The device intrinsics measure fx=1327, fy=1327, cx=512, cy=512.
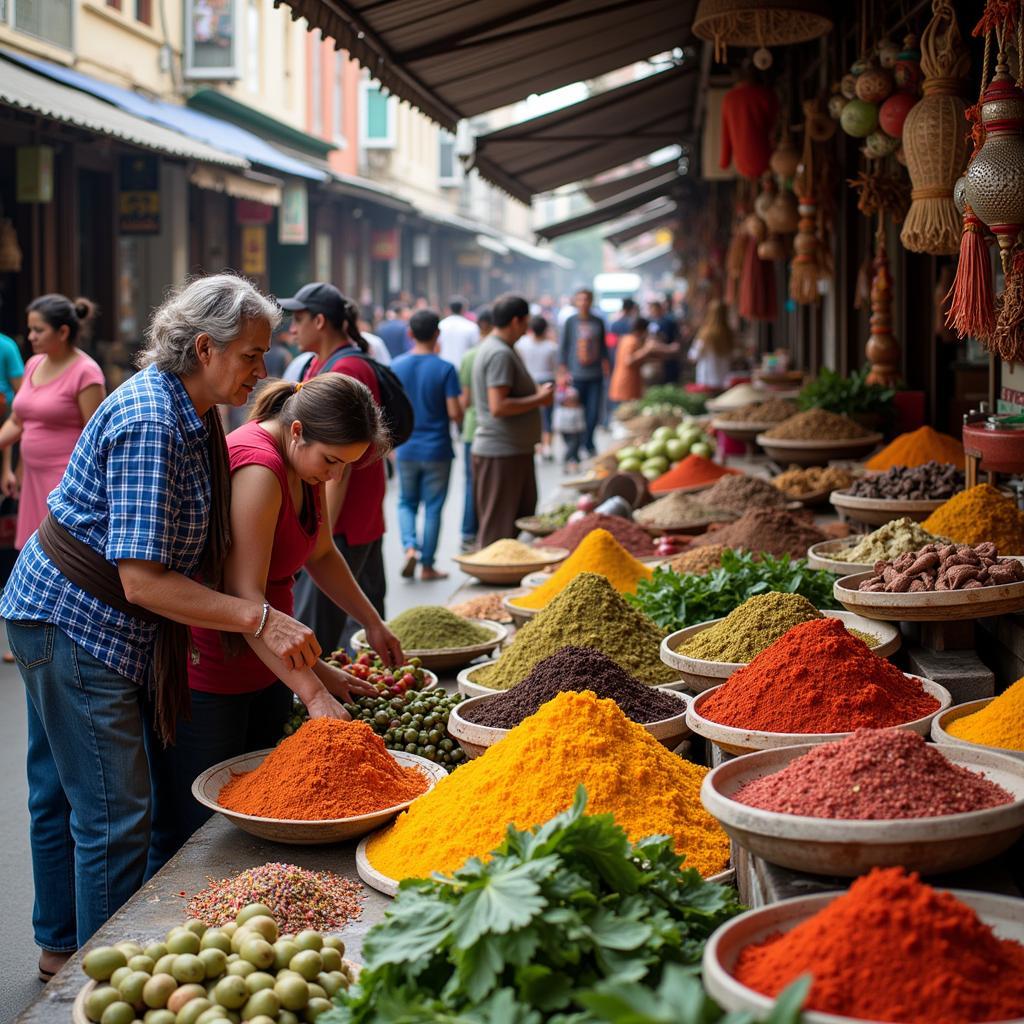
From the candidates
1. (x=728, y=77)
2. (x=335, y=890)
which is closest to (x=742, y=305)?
(x=728, y=77)

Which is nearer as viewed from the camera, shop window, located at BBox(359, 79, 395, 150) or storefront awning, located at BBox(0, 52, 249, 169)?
storefront awning, located at BBox(0, 52, 249, 169)

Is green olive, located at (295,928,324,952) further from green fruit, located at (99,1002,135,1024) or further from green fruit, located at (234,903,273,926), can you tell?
green fruit, located at (99,1002,135,1024)

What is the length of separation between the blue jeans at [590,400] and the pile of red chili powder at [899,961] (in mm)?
13427

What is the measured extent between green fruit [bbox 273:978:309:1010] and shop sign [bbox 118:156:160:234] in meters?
11.4

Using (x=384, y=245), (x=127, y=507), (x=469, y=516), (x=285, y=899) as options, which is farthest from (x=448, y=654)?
(x=384, y=245)

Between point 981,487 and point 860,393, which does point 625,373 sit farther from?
point 981,487

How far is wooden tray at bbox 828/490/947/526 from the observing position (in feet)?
14.1

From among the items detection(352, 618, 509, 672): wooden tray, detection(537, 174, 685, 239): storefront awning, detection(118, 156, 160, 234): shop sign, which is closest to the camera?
detection(352, 618, 509, 672): wooden tray

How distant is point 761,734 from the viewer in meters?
2.40

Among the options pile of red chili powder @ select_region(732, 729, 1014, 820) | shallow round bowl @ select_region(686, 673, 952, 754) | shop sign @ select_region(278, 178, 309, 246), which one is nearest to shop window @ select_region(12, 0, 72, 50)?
shop sign @ select_region(278, 178, 309, 246)

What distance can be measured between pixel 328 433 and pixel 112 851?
1016 millimetres

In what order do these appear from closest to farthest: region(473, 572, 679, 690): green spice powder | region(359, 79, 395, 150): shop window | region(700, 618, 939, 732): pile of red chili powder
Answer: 1. region(700, 618, 939, 732): pile of red chili powder
2. region(473, 572, 679, 690): green spice powder
3. region(359, 79, 395, 150): shop window

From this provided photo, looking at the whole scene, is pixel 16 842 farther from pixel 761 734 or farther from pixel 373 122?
pixel 373 122

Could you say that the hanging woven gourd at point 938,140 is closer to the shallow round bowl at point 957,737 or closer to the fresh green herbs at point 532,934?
the shallow round bowl at point 957,737
